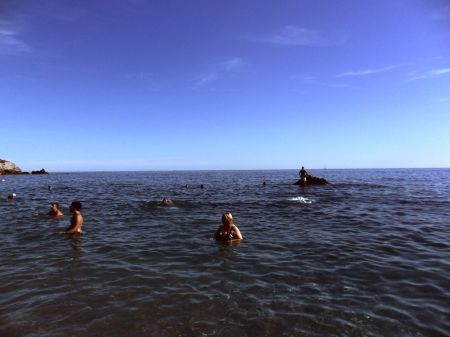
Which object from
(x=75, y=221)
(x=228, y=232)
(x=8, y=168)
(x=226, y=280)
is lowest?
(x=226, y=280)

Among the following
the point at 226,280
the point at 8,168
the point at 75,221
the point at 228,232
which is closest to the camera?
the point at 226,280

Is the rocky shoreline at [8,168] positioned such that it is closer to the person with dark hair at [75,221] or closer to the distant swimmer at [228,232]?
the person with dark hair at [75,221]

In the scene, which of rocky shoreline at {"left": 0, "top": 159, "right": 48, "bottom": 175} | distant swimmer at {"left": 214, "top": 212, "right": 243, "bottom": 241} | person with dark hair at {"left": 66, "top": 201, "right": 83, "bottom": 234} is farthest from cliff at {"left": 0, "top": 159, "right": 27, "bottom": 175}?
distant swimmer at {"left": 214, "top": 212, "right": 243, "bottom": 241}

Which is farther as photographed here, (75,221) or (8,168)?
(8,168)

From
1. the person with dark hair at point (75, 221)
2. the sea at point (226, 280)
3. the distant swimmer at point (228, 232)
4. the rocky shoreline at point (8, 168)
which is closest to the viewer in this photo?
the sea at point (226, 280)

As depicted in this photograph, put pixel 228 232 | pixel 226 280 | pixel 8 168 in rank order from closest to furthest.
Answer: pixel 226 280
pixel 228 232
pixel 8 168

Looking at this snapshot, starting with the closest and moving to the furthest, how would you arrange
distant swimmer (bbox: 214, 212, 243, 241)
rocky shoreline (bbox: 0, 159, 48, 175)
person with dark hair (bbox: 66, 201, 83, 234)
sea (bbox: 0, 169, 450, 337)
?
sea (bbox: 0, 169, 450, 337)
distant swimmer (bbox: 214, 212, 243, 241)
person with dark hair (bbox: 66, 201, 83, 234)
rocky shoreline (bbox: 0, 159, 48, 175)

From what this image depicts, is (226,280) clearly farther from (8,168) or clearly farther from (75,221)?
(8,168)

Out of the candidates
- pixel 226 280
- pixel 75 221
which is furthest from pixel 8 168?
pixel 226 280

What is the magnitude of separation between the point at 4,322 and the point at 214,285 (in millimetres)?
4448

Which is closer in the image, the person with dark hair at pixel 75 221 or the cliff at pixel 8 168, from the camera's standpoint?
the person with dark hair at pixel 75 221

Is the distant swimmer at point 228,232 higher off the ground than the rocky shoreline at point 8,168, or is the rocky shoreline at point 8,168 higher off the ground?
the rocky shoreline at point 8,168

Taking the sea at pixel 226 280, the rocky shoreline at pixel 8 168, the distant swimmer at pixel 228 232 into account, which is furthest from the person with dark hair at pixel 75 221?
the rocky shoreline at pixel 8 168

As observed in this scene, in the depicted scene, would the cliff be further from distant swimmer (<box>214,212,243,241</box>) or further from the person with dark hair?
distant swimmer (<box>214,212,243,241</box>)
